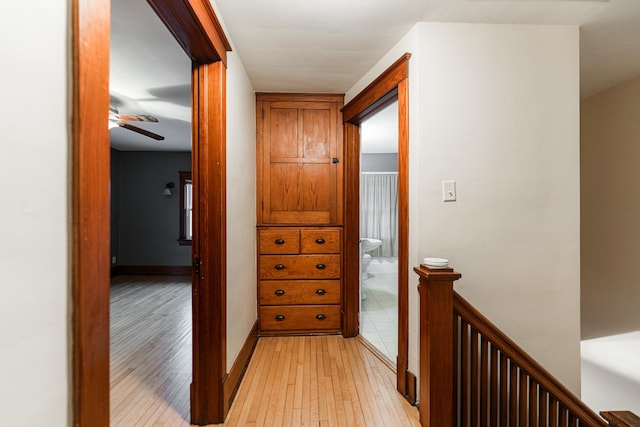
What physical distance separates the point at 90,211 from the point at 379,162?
5928 mm

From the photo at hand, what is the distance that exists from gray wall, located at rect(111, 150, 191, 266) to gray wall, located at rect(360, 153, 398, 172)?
11.4 ft

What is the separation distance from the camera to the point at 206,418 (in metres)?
1.76

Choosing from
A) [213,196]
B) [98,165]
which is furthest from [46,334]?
[213,196]

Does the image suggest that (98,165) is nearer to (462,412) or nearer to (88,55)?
(88,55)

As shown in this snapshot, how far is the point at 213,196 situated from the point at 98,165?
1.05 meters

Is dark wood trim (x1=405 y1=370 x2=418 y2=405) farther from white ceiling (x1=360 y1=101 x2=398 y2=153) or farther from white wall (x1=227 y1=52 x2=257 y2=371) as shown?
white ceiling (x1=360 y1=101 x2=398 y2=153)

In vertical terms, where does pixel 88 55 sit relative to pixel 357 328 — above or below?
above

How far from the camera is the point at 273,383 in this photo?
7.20 feet

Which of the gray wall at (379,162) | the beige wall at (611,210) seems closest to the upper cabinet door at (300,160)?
the beige wall at (611,210)

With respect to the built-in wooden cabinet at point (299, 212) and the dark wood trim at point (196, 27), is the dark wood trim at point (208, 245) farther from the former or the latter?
the built-in wooden cabinet at point (299, 212)

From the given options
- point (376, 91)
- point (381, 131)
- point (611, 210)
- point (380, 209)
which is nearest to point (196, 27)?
point (376, 91)

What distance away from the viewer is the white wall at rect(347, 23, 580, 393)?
1.93 metres

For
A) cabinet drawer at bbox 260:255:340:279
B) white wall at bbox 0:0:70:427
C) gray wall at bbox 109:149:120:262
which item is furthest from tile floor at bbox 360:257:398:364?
gray wall at bbox 109:149:120:262

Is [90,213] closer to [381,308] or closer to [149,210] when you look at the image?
[381,308]
